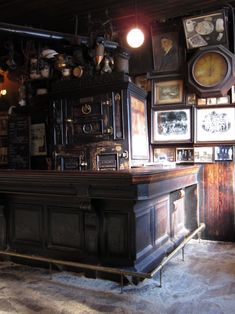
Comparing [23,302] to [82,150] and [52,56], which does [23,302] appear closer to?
[82,150]

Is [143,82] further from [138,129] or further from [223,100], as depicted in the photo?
[223,100]

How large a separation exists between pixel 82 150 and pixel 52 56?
67.8 inches

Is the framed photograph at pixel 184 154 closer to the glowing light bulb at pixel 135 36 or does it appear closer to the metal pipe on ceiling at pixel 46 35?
the glowing light bulb at pixel 135 36

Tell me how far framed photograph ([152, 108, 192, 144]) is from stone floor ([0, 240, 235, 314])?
6.60ft

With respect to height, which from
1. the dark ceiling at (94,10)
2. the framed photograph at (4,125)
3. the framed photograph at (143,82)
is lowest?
the framed photograph at (4,125)

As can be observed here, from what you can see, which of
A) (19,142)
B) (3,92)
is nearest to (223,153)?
(19,142)

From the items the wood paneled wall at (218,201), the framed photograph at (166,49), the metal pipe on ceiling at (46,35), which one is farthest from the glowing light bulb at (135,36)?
the wood paneled wall at (218,201)

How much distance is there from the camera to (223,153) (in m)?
4.73

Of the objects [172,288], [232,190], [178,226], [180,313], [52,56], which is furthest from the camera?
[52,56]

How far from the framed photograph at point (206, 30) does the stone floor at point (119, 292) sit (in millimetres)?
3059

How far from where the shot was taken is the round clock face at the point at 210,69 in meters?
4.60

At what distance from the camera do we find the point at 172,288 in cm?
293

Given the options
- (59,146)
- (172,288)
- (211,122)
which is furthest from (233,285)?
(59,146)

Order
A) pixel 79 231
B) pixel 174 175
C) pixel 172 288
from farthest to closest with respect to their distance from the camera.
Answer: pixel 174 175
pixel 79 231
pixel 172 288
